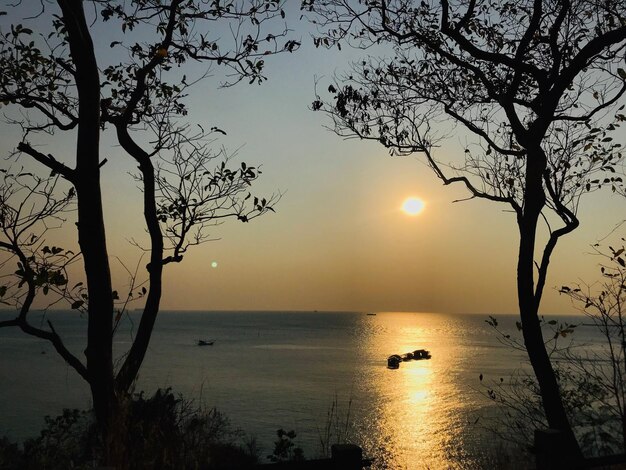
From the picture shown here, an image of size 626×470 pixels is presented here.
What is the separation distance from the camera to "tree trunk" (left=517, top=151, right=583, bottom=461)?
24.4 ft

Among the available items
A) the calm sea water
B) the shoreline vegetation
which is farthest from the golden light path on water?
the shoreline vegetation

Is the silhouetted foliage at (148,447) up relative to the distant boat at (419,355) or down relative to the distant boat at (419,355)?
up

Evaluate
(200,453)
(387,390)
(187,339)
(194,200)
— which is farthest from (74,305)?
(187,339)

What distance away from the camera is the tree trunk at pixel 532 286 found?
744cm

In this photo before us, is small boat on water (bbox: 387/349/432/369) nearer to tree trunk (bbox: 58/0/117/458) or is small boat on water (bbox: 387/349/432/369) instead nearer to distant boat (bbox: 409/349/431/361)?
distant boat (bbox: 409/349/431/361)

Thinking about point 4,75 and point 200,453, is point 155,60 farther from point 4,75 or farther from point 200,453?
point 200,453

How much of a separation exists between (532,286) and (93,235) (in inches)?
223

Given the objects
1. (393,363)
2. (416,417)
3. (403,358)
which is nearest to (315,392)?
(416,417)

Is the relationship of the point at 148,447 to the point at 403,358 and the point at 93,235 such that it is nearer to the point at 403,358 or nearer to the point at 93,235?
the point at 93,235

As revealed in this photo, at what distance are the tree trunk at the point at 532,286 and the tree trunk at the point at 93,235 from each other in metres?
5.18

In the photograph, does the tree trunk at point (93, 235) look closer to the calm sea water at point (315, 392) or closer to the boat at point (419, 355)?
the calm sea water at point (315, 392)

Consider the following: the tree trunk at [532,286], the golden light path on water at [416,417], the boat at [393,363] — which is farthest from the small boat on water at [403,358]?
the tree trunk at [532,286]

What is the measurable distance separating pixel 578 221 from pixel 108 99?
275 inches

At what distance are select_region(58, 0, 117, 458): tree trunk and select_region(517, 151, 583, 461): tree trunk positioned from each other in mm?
5185
